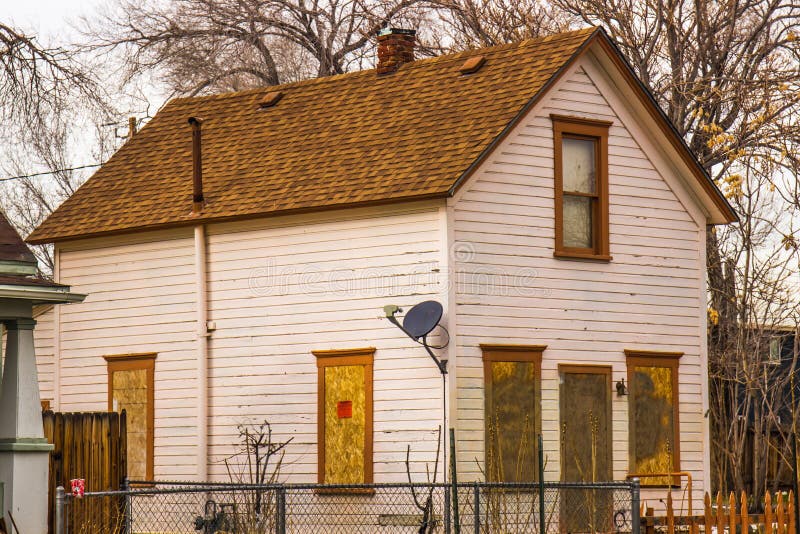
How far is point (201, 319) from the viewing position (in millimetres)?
23344

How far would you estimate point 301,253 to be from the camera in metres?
22.4

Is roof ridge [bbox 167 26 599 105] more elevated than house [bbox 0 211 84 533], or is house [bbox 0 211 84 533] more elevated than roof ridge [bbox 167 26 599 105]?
roof ridge [bbox 167 26 599 105]

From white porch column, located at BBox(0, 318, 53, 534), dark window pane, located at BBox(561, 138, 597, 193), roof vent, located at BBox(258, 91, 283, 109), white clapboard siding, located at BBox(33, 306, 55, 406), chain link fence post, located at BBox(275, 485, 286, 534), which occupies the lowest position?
chain link fence post, located at BBox(275, 485, 286, 534)

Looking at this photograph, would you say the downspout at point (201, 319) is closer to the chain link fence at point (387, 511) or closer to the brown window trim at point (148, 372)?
the chain link fence at point (387, 511)

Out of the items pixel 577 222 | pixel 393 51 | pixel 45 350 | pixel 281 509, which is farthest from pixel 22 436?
pixel 393 51

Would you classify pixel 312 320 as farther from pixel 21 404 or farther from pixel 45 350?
pixel 21 404

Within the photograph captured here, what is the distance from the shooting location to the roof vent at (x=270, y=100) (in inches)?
1017

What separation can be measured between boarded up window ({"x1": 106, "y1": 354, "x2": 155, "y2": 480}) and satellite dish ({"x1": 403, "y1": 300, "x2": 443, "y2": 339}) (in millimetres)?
5480

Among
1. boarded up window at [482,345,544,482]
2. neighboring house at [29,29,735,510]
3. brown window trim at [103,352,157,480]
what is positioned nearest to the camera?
boarded up window at [482,345,544,482]

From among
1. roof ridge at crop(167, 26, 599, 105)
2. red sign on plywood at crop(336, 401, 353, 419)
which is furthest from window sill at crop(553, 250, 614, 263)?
red sign on plywood at crop(336, 401, 353, 419)

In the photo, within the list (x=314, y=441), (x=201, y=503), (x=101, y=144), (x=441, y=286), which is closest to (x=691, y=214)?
(x=441, y=286)

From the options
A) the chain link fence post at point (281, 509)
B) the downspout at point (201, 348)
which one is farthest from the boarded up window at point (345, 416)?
the chain link fence post at point (281, 509)

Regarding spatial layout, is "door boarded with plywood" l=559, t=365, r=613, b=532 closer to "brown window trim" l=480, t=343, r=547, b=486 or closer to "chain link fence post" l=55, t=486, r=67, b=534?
"brown window trim" l=480, t=343, r=547, b=486

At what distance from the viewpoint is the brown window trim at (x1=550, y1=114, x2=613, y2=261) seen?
22.0 metres
